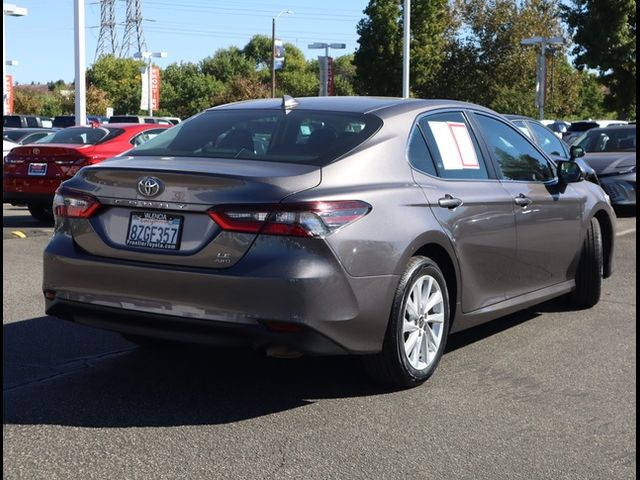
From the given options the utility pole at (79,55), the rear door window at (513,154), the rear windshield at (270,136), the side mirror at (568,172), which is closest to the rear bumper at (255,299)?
the rear windshield at (270,136)

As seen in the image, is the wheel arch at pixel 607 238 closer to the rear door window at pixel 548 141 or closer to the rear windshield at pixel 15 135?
the rear door window at pixel 548 141

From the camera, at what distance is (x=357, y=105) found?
5348mm

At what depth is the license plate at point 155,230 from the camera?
14.3 feet

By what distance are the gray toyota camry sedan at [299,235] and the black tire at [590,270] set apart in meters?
1.32

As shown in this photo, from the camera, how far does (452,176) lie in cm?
534

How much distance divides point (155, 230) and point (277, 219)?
62cm

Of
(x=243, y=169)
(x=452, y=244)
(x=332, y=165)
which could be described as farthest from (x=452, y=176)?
(x=243, y=169)

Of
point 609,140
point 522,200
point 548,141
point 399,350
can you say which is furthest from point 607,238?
point 609,140

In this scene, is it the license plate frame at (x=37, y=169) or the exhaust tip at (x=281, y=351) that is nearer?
the exhaust tip at (x=281, y=351)

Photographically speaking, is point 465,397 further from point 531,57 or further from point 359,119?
point 531,57

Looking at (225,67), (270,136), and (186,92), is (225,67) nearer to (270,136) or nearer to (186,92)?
(186,92)

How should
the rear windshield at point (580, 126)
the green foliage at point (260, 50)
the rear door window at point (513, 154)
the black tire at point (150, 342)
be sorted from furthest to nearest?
the green foliage at point (260, 50) → the rear windshield at point (580, 126) → the rear door window at point (513, 154) → the black tire at point (150, 342)

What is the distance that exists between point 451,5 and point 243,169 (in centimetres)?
5294

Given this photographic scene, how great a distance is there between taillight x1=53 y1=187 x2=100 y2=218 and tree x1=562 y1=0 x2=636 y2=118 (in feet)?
124
